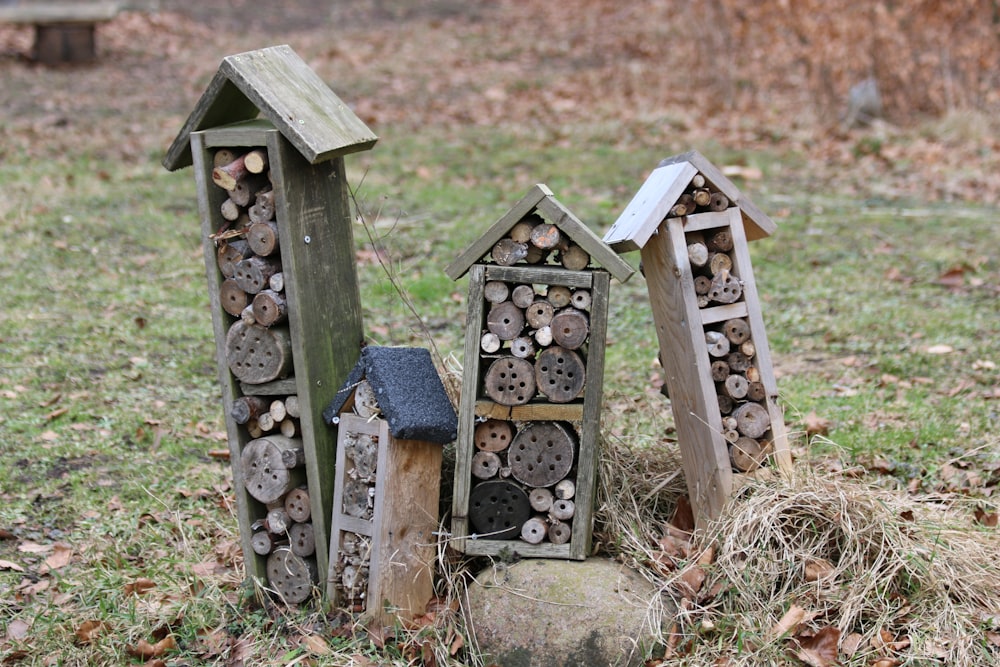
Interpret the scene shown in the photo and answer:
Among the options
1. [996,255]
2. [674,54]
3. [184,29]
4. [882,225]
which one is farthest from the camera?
[184,29]

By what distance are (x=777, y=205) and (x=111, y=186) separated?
20.5 ft

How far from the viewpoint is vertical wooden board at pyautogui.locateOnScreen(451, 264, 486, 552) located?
12.6 ft

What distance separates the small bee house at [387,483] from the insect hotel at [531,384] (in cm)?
13

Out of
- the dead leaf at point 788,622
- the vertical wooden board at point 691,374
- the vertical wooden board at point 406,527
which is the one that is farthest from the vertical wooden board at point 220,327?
the dead leaf at point 788,622

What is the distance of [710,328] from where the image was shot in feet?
13.9

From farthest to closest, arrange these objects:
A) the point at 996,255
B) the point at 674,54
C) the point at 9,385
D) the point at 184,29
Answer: the point at 184,29
the point at 674,54
the point at 996,255
the point at 9,385

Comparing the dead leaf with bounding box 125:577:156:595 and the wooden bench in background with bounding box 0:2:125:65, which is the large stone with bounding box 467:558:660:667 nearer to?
the dead leaf with bounding box 125:577:156:595

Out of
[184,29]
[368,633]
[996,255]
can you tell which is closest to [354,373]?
[368,633]

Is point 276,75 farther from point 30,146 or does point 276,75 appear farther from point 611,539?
point 30,146

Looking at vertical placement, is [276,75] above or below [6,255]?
above

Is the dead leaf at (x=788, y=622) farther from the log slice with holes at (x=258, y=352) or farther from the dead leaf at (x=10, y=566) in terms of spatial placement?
the dead leaf at (x=10, y=566)

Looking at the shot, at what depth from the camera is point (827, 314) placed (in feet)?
23.2

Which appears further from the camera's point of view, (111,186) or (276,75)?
(111,186)

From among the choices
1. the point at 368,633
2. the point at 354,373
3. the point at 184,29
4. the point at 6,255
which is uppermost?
the point at 184,29
